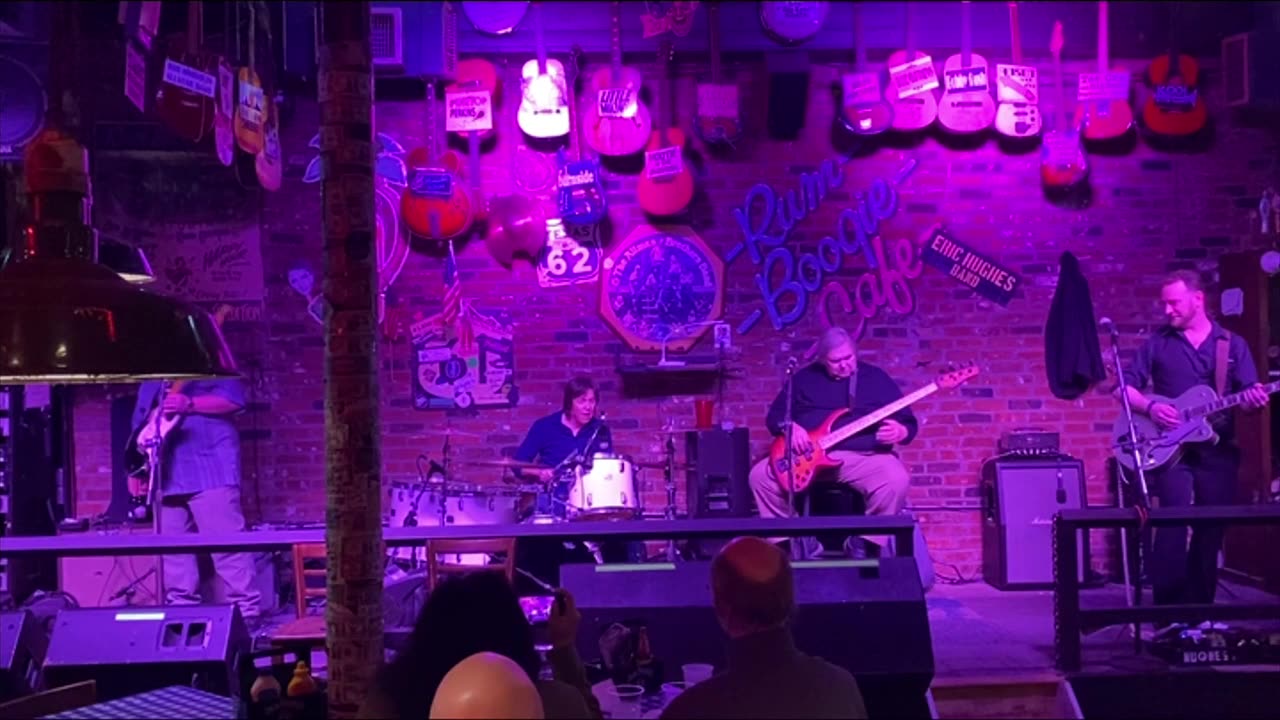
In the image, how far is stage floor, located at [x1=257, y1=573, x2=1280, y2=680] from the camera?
220 inches

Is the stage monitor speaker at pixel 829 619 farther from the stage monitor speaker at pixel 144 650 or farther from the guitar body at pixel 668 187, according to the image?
the guitar body at pixel 668 187

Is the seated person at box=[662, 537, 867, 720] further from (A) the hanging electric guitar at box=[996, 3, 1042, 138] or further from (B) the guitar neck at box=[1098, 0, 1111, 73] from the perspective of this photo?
(B) the guitar neck at box=[1098, 0, 1111, 73]

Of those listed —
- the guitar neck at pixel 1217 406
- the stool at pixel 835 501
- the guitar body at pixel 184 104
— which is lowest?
the stool at pixel 835 501

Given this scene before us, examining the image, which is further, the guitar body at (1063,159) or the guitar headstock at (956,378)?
the guitar body at (1063,159)

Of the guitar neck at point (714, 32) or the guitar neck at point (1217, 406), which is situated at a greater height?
the guitar neck at point (714, 32)

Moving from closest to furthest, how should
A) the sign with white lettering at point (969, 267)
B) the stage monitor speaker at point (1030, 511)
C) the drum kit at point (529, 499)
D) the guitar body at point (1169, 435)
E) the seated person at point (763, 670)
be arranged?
the seated person at point (763, 670)
the guitar body at point (1169, 435)
the drum kit at point (529, 499)
the stage monitor speaker at point (1030, 511)
the sign with white lettering at point (969, 267)

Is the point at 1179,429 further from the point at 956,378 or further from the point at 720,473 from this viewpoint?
the point at 720,473

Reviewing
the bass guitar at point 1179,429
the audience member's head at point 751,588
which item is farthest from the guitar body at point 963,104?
the audience member's head at point 751,588

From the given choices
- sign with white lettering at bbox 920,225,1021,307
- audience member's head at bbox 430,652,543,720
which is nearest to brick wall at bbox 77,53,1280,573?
sign with white lettering at bbox 920,225,1021,307

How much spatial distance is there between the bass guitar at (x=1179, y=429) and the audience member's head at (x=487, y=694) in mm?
5390

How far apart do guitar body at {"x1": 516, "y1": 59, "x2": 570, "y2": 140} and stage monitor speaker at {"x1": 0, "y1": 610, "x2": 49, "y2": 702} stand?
428 centimetres

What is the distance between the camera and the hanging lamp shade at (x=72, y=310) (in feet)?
5.98

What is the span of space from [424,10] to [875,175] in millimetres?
3069

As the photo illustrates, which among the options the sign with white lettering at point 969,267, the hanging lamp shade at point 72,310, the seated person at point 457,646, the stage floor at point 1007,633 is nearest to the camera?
the hanging lamp shade at point 72,310
